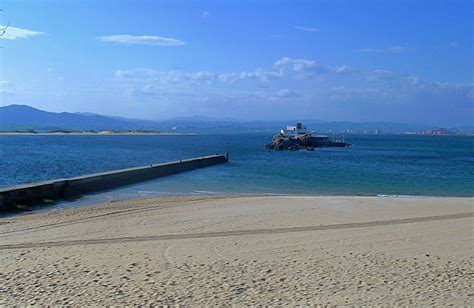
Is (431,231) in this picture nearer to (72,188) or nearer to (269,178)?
(72,188)

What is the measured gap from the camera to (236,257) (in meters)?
9.03

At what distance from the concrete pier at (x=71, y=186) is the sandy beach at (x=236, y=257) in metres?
2.10

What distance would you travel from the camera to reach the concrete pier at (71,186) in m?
16.5

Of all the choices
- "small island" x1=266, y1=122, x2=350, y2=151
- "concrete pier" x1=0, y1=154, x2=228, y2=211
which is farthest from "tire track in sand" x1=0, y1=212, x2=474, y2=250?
"small island" x1=266, y1=122, x2=350, y2=151

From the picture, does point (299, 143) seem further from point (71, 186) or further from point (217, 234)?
point (217, 234)

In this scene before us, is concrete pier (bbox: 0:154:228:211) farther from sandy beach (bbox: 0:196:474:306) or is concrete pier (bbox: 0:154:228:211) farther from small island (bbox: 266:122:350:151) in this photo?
small island (bbox: 266:122:350:151)

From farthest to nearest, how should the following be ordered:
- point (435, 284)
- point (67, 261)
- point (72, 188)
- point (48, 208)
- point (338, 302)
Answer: point (72, 188)
point (48, 208)
point (67, 261)
point (435, 284)
point (338, 302)

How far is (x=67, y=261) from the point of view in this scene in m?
8.63

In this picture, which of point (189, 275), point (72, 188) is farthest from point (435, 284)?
point (72, 188)

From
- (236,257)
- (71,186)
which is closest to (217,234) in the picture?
(236,257)

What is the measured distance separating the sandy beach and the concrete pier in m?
2.10

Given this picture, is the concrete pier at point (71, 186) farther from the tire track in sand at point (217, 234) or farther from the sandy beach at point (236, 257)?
the tire track in sand at point (217, 234)

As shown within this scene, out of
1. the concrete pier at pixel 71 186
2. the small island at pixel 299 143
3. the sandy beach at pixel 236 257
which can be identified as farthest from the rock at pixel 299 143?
the sandy beach at pixel 236 257

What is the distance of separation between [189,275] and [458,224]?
8712 mm
